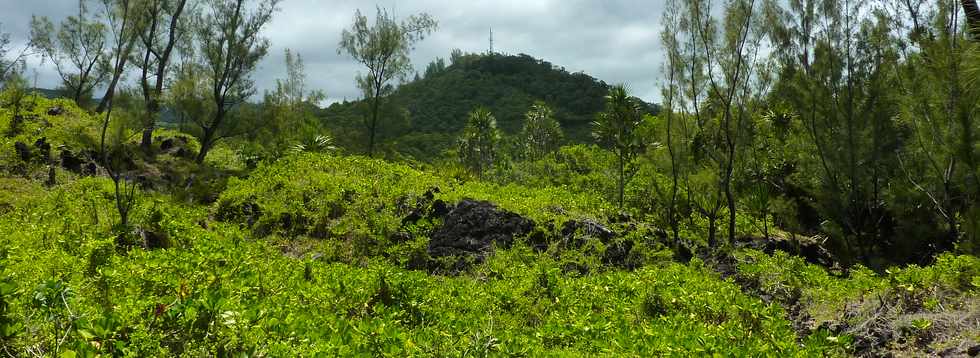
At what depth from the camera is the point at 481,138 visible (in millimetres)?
43750

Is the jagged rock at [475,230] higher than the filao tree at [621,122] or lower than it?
lower

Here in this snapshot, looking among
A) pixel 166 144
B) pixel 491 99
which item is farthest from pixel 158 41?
pixel 491 99

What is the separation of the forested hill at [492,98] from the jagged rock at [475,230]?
43886 millimetres

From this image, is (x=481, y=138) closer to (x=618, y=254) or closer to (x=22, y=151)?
(x=22, y=151)

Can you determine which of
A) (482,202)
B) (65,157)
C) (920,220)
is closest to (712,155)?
(920,220)

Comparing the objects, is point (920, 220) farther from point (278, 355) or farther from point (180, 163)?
point (180, 163)

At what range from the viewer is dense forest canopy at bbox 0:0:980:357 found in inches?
203

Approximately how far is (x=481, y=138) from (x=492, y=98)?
44981 mm

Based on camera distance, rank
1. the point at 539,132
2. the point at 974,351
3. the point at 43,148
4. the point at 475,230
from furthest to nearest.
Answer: the point at 539,132 → the point at 43,148 → the point at 475,230 → the point at 974,351

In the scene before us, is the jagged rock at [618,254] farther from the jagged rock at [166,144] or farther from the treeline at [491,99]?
the treeline at [491,99]

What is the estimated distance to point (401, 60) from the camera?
2814 centimetres

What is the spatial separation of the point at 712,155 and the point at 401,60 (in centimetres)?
1625

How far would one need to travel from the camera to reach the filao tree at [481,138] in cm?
4347

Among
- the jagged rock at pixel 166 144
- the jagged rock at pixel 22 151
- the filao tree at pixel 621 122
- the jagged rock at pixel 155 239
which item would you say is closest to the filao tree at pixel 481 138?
the filao tree at pixel 621 122
